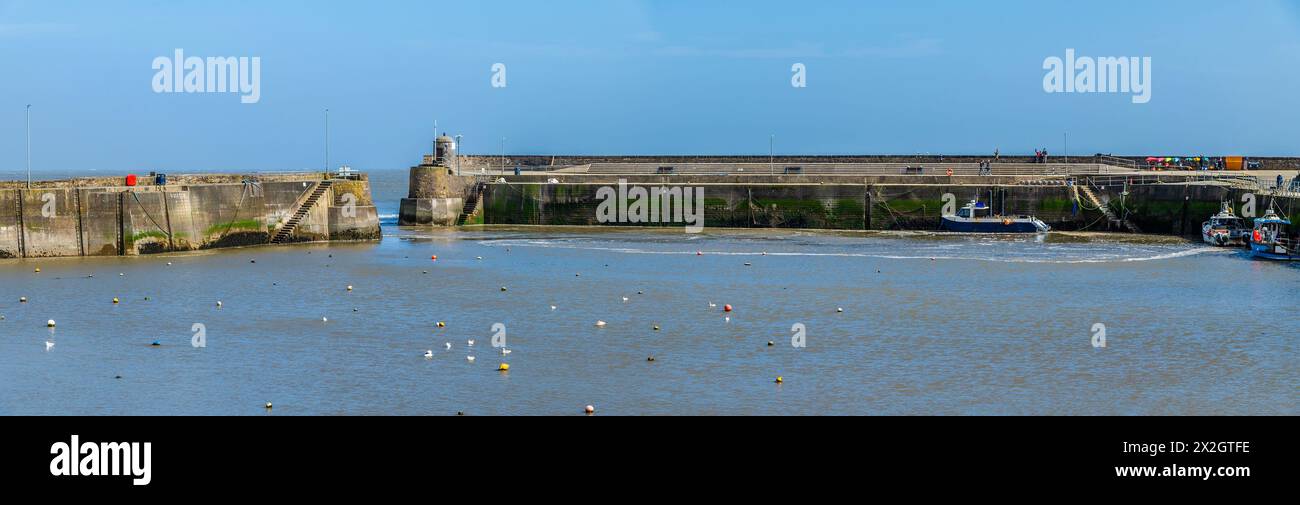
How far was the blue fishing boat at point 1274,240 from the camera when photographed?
55.4 metres

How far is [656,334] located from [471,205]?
4958cm

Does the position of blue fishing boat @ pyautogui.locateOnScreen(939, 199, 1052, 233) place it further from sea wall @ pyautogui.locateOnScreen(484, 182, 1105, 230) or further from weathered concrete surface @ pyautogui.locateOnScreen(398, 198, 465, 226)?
weathered concrete surface @ pyautogui.locateOnScreen(398, 198, 465, 226)

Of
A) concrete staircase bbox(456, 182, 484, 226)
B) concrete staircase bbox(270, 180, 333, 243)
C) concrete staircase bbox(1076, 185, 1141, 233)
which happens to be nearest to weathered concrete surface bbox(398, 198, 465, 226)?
concrete staircase bbox(456, 182, 484, 226)

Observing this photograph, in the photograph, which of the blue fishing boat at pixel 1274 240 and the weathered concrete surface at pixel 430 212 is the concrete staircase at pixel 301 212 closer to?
the weathered concrete surface at pixel 430 212

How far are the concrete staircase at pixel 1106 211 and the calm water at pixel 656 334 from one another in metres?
13.1

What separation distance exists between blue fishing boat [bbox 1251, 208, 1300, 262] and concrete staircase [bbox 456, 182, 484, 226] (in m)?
43.3

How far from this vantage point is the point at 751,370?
92.7 ft

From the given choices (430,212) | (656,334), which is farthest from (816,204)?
(656,334)

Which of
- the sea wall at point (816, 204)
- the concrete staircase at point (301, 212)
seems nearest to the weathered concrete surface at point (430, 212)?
the sea wall at point (816, 204)

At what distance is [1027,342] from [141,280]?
95.7 feet

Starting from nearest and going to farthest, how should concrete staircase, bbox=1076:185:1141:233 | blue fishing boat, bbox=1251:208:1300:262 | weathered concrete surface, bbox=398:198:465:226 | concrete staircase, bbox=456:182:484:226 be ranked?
blue fishing boat, bbox=1251:208:1300:262 < concrete staircase, bbox=1076:185:1141:233 < weathered concrete surface, bbox=398:198:465:226 < concrete staircase, bbox=456:182:484:226

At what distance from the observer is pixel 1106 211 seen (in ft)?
236

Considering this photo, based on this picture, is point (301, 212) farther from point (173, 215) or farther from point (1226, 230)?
point (1226, 230)

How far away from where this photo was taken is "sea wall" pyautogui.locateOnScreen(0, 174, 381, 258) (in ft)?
166
